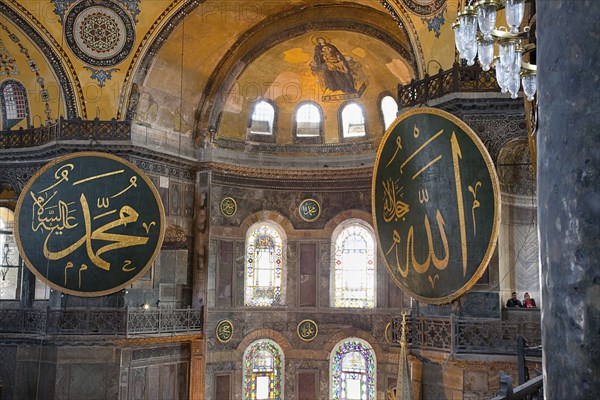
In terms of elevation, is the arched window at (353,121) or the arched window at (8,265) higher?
the arched window at (353,121)

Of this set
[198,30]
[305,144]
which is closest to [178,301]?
[305,144]

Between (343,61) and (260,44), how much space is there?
1.87m

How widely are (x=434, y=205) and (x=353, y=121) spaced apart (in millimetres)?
6701

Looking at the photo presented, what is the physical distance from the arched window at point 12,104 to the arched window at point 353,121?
22.7 feet

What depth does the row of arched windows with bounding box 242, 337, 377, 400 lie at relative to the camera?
15.3 meters

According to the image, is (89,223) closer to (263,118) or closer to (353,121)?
(263,118)

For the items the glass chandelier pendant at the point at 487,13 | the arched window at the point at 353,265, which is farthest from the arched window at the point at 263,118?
the glass chandelier pendant at the point at 487,13

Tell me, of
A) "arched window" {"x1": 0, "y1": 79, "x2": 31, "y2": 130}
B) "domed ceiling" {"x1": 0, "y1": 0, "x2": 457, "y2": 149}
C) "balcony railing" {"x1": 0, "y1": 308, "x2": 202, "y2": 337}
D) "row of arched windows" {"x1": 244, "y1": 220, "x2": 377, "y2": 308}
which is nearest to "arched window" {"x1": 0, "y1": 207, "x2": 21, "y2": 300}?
"balcony railing" {"x1": 0, "y1": 308, "x2": 202, "y2": 337}

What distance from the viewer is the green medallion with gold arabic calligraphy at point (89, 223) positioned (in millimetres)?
12602

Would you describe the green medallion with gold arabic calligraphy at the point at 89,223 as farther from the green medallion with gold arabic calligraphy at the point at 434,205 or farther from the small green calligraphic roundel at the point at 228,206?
the green medallion with gold arabic calligraphy at the point at 434,205

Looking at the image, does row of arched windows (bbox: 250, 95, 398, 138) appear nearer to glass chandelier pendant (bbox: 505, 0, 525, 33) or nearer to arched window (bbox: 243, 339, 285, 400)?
arched window (bbox: 243, 339, 285, 400)

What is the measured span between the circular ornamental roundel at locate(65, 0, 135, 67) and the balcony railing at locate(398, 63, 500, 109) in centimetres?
621

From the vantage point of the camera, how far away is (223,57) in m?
15.4

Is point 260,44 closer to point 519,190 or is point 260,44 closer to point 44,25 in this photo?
point 44,25
